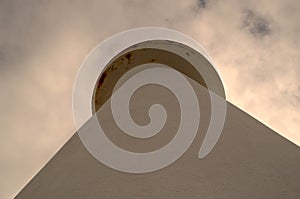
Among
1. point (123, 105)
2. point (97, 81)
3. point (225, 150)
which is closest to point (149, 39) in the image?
point (97, 81)

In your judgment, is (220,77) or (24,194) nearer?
(24,194)

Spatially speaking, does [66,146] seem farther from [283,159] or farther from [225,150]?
[283,159]

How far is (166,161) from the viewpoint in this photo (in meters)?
1.78

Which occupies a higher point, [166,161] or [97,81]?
[97,81]

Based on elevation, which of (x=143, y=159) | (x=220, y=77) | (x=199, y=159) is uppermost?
(x=220, y=77)

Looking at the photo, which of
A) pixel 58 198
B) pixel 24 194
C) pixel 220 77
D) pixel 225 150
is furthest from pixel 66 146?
pixel 220 77

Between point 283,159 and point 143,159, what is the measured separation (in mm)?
643

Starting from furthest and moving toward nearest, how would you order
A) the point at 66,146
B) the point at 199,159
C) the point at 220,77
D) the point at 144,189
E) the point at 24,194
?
1. the point at 220,77
2. the point at 66,146
3. the point at 24,194
4. the point at 199,159
5. the point at 144,189

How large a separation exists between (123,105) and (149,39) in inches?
84.5

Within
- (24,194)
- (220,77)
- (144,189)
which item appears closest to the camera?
(144,189)

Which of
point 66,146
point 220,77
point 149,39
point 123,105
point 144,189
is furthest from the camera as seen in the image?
point 220,77

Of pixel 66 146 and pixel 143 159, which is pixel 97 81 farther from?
pixel 143 159

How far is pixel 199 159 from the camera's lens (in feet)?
5.80

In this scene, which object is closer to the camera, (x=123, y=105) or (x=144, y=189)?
(x=144, y=189)
